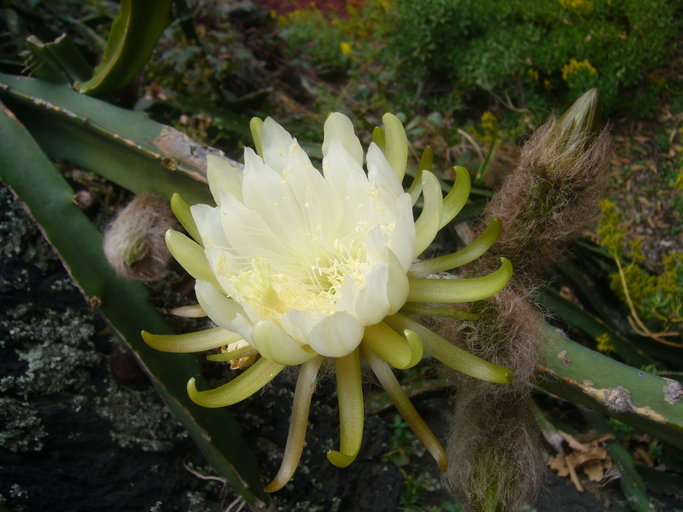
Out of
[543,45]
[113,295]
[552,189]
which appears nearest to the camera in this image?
[552,189]

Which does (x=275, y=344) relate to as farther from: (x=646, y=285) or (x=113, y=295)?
(x=646, y=285)

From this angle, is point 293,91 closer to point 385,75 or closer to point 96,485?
point 385,75

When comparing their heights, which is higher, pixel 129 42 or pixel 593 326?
pixel 129 42

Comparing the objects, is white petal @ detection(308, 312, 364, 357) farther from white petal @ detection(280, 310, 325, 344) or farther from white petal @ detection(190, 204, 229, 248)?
white petal @ detection(190, 204, 229, 248)

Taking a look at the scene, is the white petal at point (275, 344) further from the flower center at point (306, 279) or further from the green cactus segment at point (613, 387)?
the green cactus segment at point (613, 387)

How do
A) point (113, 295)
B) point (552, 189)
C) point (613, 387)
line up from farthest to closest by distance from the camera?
point (113, 295) → point (552, 189) → point (613, 387)

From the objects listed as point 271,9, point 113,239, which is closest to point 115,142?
point 113,239

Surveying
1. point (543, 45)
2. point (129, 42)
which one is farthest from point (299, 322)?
point (543, 45)
